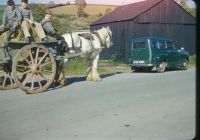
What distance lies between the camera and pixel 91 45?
1543 cm

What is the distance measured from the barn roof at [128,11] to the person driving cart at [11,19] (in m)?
17.7

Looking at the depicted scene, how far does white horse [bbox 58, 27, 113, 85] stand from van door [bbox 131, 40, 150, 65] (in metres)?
4.95

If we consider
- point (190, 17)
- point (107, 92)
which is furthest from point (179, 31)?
point (107, 92)

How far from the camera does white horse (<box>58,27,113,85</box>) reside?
47.5 feet

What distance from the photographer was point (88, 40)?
15.4 metres

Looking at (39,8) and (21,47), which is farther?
(39,8)

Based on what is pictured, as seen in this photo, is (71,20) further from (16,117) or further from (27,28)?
(16,117)

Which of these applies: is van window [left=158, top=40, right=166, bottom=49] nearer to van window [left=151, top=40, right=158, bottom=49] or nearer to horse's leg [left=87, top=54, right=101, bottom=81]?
van window [left=151, top=40, right=158, bottom=49]

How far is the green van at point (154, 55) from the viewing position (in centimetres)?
2094

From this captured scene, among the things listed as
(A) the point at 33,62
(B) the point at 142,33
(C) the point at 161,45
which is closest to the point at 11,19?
(A) the point at 33,62

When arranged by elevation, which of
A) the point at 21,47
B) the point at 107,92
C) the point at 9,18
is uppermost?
the point at 9,18

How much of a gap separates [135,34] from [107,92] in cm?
1815

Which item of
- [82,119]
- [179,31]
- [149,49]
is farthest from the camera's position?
[179,31]

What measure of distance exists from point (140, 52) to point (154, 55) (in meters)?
0.85
